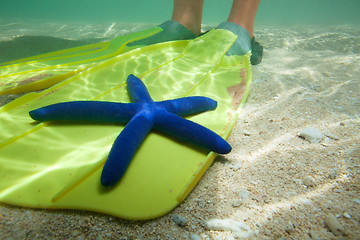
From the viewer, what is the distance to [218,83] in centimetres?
269

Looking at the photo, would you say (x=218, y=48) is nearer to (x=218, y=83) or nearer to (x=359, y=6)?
(x=218, y=83)

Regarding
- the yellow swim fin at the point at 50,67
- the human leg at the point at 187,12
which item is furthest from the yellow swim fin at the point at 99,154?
the human leg at the point at 187,12

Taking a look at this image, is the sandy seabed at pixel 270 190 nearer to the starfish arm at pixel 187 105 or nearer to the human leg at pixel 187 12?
the starfish arm at pixel 187 105

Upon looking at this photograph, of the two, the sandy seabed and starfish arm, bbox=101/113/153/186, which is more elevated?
starfish arm, bbox=101/113/153/186

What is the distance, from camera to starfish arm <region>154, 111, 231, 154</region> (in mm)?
1468

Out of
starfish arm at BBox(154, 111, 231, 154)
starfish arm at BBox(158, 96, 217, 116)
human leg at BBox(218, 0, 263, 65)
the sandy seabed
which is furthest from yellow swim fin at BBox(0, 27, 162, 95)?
human leg at BBox(218, 0, 263, 65)

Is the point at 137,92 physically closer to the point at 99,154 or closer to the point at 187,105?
the point at 187,105

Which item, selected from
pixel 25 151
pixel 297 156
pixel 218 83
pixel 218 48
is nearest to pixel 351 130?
pixel 297 156

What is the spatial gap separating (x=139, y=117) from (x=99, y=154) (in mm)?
462

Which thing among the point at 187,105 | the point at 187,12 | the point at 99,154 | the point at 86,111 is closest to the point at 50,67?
the point at 86,111

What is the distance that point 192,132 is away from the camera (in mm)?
1498

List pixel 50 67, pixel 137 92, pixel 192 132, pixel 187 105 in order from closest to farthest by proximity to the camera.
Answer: pixel 192 132, pixel 187 105, pixel 137 92, pixel 50 67

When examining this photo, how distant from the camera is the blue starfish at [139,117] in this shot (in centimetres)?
137

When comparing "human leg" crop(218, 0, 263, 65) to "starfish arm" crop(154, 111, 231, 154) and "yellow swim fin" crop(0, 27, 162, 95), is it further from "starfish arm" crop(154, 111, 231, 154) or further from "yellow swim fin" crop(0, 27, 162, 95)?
"starfish arm" crop(154, 111, 231, 154)
